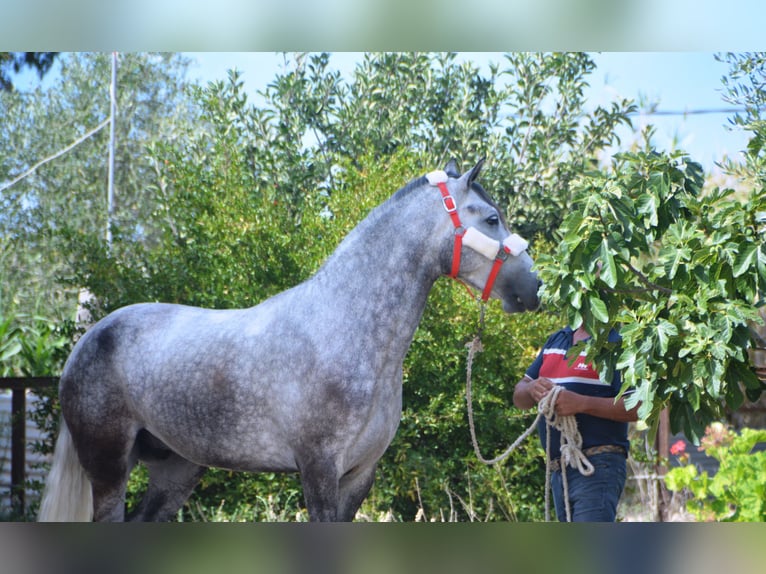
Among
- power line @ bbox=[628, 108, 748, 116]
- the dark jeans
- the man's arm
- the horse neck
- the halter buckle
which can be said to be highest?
power line @ bbox=[628, 108, 748, 116]

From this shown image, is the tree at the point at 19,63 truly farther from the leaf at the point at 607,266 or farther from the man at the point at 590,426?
the leaf at the point at 607,266

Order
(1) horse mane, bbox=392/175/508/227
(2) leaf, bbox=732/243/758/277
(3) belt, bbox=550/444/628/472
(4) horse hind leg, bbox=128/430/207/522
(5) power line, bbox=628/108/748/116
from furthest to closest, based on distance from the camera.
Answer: (5) power line, bbox=628/108/748/116 < (4) horse hind leg, bbox=128/430/207/522 < (3) belt, bbox=550/444/628/472 < (1) horse mane, bbox=392/175/508/227 < (2) leaf, bbox=732/243/758/277

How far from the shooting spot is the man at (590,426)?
3.11 m

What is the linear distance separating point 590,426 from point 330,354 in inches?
36.9

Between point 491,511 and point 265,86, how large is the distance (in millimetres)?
2718

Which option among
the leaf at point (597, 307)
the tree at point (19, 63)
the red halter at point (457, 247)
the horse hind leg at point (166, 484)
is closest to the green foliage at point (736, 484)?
the leaf at point (597, 307)

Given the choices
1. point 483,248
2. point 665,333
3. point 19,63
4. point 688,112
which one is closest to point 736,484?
point 665,333

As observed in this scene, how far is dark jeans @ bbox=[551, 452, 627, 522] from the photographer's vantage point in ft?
10.3

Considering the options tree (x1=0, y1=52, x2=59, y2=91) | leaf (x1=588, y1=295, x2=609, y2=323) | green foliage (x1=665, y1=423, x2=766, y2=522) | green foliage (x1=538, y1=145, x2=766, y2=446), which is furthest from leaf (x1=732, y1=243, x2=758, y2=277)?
tree (x1=0, y1=52, x2=59, y2=91)

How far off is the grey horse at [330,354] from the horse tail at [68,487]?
0.35 m

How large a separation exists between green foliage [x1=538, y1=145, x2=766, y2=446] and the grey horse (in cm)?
48

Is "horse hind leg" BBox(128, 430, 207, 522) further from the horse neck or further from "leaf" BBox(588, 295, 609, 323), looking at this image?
"leaf" BBox(588, 295, 609, 323)
